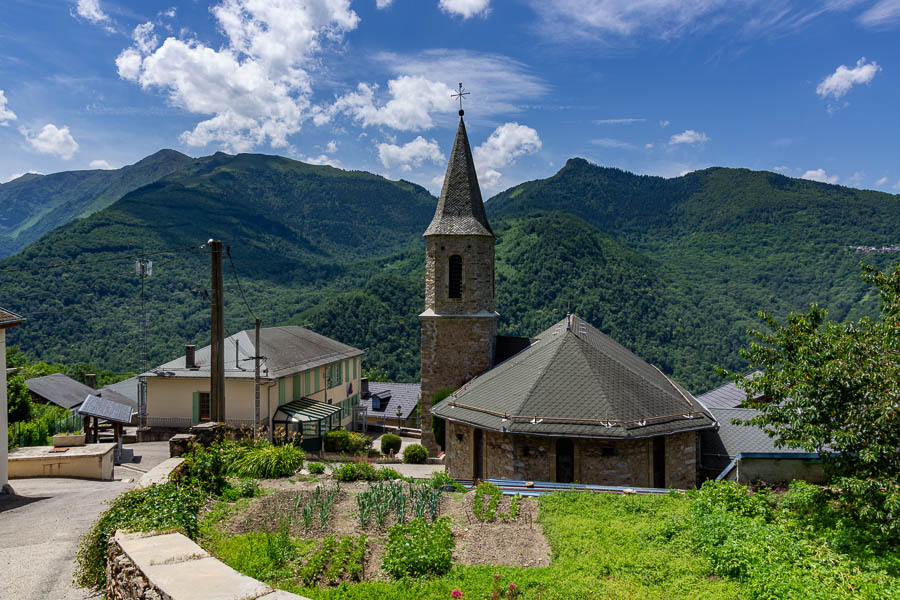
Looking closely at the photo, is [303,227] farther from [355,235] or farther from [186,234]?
[186,234]

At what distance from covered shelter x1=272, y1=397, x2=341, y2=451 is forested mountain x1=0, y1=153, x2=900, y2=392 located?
465 inches

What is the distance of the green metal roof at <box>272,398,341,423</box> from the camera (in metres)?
29.0

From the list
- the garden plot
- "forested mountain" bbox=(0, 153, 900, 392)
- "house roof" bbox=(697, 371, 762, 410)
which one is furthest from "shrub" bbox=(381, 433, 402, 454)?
the garden plot

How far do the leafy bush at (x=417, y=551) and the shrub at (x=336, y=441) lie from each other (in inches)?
844

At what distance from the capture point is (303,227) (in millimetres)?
183500

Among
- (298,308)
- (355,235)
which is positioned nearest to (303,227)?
(355,235)

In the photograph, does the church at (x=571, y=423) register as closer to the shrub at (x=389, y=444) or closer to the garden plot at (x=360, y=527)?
the garden plot at (x=360, y=527)

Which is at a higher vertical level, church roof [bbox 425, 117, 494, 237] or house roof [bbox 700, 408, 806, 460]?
church roof [bbox 425, 117, 494, 237]

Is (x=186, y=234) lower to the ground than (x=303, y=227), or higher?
lower

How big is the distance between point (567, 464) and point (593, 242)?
2715 inches

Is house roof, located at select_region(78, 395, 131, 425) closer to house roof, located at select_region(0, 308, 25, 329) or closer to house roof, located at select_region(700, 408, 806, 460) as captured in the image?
house roof, located at select_region(0, 308, 25, 329)

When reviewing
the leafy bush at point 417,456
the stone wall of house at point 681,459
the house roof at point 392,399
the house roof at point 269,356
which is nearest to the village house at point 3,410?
the house roof at point 269,356

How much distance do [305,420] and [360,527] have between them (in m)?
21.1

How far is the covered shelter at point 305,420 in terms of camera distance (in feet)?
94.9
